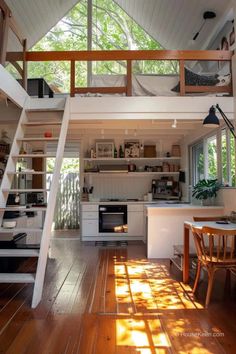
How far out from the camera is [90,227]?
687 cm

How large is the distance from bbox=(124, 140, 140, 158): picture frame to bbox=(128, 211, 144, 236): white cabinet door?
1.51m

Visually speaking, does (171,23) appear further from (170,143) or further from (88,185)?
(88,185)

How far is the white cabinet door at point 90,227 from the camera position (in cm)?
687

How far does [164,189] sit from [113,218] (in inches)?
61.0

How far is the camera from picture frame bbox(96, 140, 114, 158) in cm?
753

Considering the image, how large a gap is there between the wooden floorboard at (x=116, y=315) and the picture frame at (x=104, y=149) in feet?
11.4

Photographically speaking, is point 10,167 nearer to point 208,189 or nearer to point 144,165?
point 208,189

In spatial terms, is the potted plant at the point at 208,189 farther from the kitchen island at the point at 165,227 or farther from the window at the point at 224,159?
the kitchen island at the point at 165,227

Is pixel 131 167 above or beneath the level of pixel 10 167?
above

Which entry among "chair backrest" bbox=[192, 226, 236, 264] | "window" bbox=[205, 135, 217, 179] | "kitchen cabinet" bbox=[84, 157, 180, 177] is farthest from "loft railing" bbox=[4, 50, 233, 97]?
"kitchen cabinet" bbox=[84, 157, 180, 177]

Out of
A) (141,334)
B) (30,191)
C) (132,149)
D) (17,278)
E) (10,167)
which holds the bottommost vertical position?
(141,334)

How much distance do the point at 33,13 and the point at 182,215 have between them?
18.6 ft

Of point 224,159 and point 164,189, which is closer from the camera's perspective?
point 224,159

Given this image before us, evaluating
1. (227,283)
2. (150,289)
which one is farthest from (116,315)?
(227,283)
